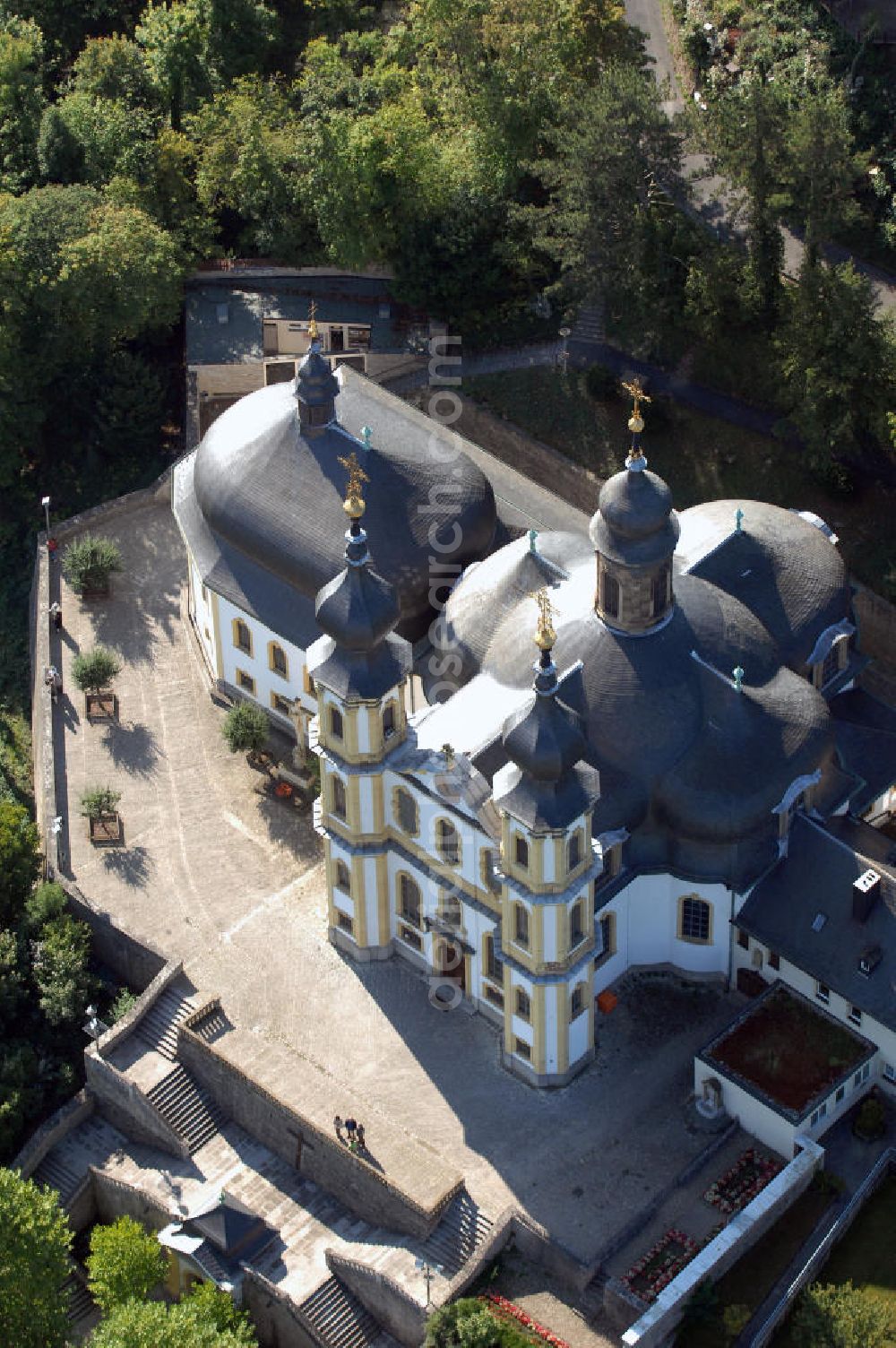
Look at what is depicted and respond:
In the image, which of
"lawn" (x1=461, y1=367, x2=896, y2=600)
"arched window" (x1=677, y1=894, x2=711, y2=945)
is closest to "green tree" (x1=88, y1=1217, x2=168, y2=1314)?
"arched window" (x1=677, y1=894, x2=711, y2=945)

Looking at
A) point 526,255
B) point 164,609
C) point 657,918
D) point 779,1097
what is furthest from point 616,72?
point 779,1097

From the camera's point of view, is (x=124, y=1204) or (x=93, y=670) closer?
(x=124, y=1204)

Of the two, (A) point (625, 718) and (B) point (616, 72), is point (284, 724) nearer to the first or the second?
(A) point (625, 718)

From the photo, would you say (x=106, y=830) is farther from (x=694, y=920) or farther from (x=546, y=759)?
(x=546, y=759)

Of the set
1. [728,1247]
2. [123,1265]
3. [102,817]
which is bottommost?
[123,1265]

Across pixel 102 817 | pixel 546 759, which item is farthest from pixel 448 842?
pixel 102 817

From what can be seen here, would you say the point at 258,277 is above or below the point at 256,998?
above
